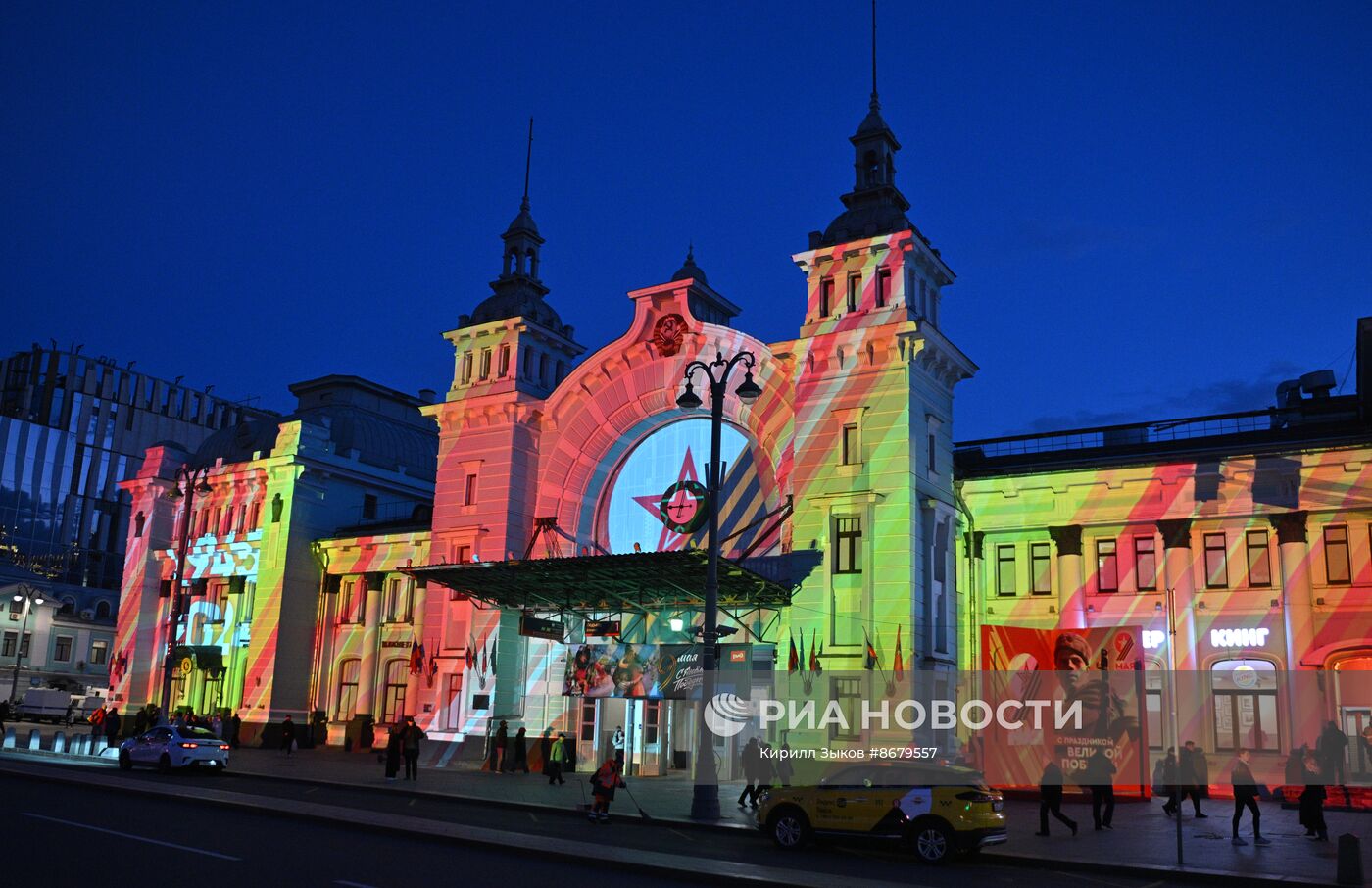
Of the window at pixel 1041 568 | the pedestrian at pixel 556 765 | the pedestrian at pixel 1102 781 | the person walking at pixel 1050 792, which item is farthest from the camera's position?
the window at pixel 1041 568

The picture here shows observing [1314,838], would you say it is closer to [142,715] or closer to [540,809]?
[540,809]

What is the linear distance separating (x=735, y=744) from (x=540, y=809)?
1138cm

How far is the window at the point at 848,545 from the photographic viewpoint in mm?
35062

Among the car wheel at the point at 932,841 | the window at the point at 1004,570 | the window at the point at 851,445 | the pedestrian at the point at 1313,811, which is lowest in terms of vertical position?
the car wheel at the point at 932,841

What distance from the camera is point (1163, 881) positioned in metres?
17.0

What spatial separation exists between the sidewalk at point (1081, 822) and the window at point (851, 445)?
415 inches

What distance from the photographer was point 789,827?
20.2m

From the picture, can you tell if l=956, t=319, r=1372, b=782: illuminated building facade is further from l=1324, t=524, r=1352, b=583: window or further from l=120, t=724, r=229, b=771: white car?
l=120, t=724, r=229, b=771: white car

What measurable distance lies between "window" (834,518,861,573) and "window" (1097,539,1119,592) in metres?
7.84

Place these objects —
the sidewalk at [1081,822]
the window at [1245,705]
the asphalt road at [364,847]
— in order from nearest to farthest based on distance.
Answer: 1. the asphalt road at [364,847]
2. the sidewalk at [1081,822]
3. the window at [1245,705]

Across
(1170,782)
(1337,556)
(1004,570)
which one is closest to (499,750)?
(1004,570)

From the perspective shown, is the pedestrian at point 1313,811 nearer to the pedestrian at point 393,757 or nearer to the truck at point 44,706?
the pedestrian at point 393,757

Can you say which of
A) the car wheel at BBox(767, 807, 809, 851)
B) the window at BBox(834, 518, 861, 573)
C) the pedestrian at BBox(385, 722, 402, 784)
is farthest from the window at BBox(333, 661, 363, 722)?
the car wheel at BBox(767, 807, 809, 851)

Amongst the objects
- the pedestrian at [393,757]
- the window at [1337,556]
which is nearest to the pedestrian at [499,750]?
the pedestrian at [393,757]
